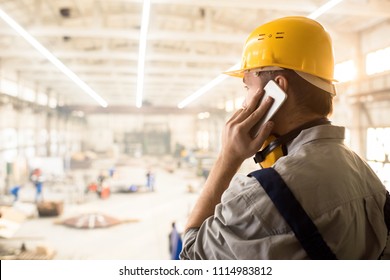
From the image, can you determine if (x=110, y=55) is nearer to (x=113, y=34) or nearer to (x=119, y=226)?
(x=113, y=34)

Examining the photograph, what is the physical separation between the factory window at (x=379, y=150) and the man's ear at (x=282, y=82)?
4.11 metres

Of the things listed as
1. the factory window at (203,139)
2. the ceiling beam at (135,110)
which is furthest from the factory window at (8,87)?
the factory window at (203,139)

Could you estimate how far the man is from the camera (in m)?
0.70

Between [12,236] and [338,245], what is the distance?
5904mm

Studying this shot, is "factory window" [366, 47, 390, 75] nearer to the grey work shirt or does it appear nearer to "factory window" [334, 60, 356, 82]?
"factory window" [334, 60, 356, 82]

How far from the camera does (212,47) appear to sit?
7707 millimetres

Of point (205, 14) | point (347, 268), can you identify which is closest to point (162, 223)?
point (205, 14)

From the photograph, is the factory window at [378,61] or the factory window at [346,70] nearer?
the factory window at [378,61]

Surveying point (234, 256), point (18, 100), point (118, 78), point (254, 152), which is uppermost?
point (118, 78)

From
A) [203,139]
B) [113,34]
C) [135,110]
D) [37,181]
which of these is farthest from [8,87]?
[203,139]

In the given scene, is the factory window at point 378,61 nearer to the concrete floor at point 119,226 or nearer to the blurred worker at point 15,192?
the concrete floor at point 119,226

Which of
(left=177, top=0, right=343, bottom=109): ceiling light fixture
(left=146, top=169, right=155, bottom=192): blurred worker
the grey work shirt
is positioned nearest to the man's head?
the grey work shirt

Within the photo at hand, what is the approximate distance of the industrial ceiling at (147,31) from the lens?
163 inches

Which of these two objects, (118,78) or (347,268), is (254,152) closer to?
(347,268)
